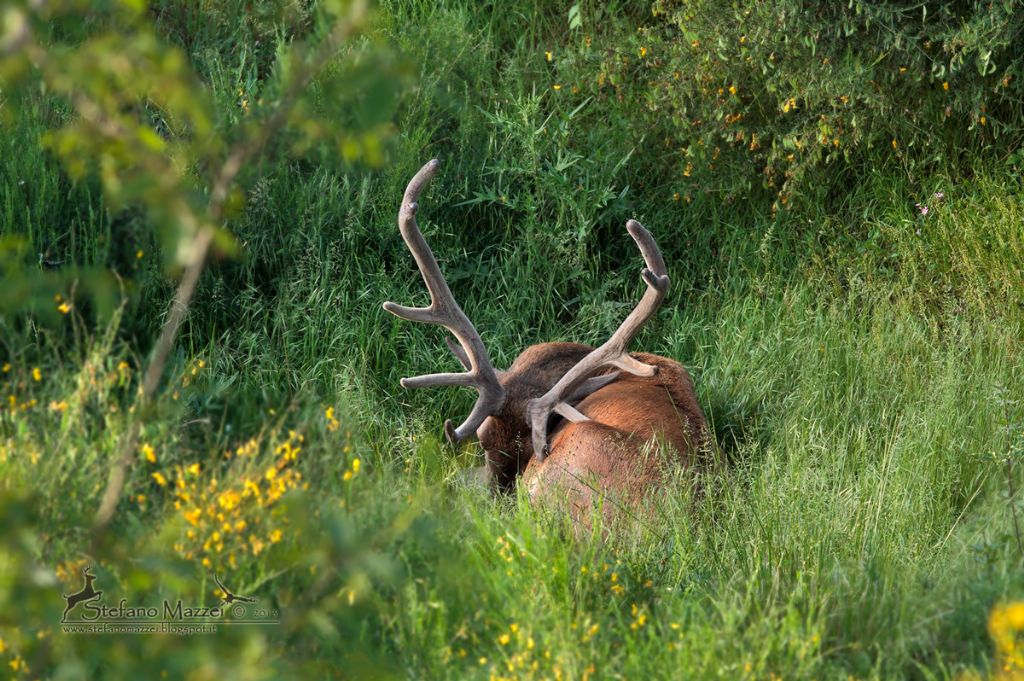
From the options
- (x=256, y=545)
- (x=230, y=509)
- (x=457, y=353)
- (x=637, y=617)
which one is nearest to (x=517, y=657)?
(x=637, y=617)

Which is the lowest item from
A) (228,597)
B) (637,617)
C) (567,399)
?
(567,399)

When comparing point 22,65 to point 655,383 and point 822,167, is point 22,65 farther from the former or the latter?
point 822,167

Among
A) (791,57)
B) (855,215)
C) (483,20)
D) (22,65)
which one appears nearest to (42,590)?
(22,65)

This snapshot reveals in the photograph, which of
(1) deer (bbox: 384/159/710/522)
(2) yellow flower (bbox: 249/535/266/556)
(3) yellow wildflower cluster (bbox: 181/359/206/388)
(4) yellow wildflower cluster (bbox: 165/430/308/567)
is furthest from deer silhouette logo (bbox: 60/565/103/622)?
(1) deer (bbox: 384/159/710/522)

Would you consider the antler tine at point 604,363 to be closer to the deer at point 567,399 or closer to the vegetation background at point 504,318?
the deer at point 567,399

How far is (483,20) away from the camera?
900 cm

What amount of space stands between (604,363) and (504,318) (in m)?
1.42

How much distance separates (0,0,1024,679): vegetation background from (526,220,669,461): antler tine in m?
0.44

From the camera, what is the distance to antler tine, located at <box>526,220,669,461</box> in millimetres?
5836

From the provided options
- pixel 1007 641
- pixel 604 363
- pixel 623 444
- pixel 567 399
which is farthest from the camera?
pixel 567 399

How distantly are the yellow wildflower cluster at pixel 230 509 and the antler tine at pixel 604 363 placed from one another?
2.53m

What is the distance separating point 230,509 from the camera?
11.2 feet

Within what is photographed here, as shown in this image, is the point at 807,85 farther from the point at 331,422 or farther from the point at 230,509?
the point at 230,509

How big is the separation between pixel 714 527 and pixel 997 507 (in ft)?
3.50
